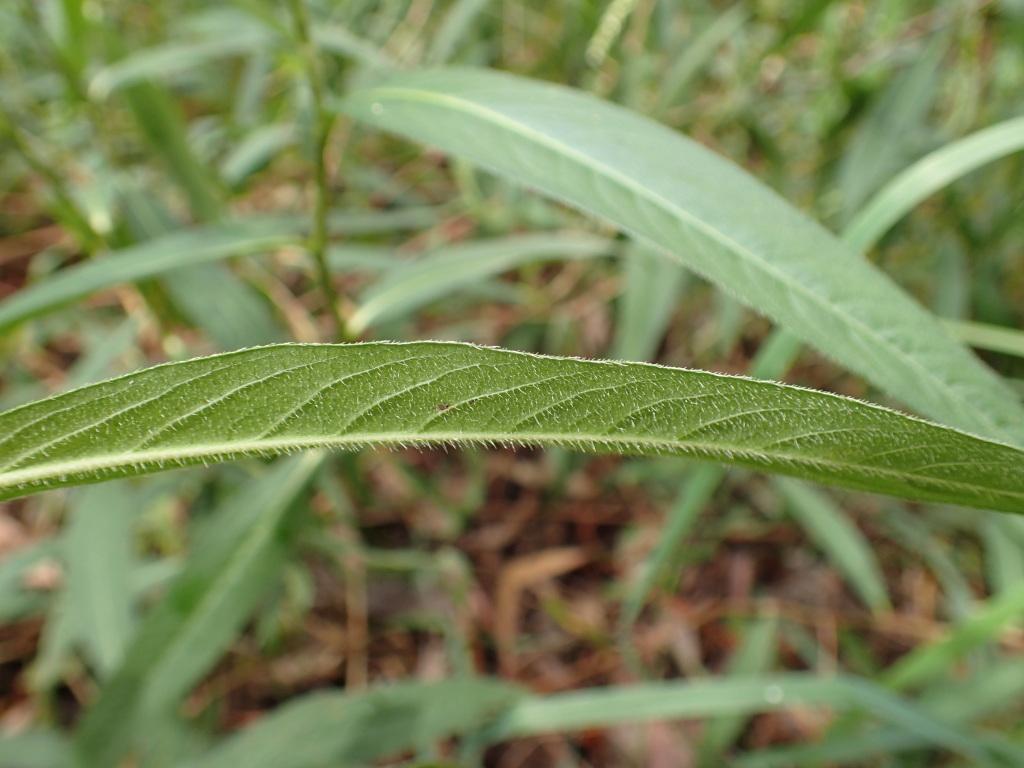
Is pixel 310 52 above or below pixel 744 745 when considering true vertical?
above

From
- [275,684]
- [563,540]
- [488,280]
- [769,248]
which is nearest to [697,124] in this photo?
[488,280]

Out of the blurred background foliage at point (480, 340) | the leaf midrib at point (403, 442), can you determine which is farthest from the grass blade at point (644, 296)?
the leaf midrib at point (403, 442)

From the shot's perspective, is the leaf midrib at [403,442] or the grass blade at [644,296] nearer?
the leaf midrib at [403,442]

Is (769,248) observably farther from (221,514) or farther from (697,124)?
(697,124)

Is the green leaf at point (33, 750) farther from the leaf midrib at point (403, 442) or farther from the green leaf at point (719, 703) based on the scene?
the leaf midrib at point (403, 442)

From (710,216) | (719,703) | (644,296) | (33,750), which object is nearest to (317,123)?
(710,216)

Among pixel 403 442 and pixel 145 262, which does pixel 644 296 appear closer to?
pixel 145 262
